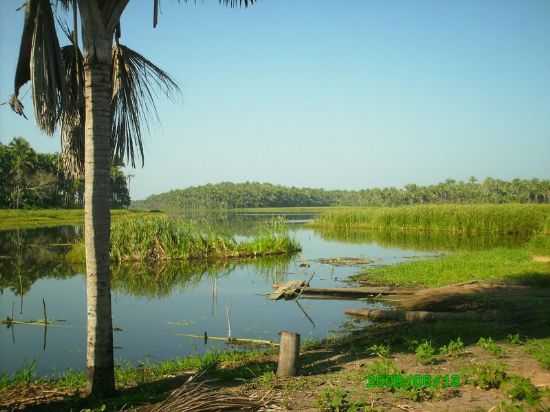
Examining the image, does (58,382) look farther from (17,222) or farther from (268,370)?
(17,222)

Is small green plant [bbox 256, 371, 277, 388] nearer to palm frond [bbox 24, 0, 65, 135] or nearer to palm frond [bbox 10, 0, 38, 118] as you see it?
palm frond [bbox 24, 0, 65, 135]

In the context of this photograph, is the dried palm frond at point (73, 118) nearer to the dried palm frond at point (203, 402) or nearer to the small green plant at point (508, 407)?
the dried palm frond at point (203, 402)

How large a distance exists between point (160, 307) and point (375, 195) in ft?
379

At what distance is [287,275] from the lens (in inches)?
776

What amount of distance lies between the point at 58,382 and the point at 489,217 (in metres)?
35.2

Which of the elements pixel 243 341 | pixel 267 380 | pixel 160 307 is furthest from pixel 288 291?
pixel 267 380

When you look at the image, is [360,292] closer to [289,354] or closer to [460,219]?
[289,354]

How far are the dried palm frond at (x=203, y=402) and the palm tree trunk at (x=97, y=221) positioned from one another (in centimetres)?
198

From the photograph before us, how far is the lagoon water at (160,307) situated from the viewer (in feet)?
33.7

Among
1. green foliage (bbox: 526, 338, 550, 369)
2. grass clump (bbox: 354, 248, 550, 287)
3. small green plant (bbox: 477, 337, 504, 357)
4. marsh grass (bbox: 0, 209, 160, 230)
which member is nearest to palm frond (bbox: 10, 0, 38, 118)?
small green plant (bbox: 477, 337, 504, 357)

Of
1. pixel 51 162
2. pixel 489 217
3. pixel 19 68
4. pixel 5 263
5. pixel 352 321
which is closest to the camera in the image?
pixel 19 68

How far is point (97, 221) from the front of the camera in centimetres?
604

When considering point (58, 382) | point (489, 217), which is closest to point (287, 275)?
point (58, 382)

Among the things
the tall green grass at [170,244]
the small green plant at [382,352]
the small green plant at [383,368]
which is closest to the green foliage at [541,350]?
the small green plant at [383,368]
